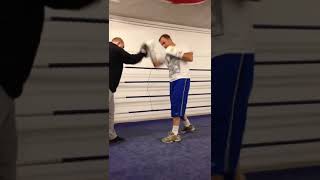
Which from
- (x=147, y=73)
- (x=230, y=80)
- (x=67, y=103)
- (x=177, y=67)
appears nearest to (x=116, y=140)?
(x=177, y=67)

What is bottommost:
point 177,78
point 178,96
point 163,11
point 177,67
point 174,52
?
point 178,96

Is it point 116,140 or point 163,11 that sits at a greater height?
point 163,11

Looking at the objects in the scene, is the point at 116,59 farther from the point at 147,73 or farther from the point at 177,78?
the point at 147,73

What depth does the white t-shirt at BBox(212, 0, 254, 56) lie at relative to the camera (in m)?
1.52

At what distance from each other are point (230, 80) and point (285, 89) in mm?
312

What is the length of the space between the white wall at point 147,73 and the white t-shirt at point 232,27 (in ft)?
14.3

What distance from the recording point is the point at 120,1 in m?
5.14

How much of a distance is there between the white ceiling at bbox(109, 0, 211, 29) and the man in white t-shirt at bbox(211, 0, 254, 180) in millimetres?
3596

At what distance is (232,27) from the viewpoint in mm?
1532

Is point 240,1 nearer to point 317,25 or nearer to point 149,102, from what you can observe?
point 317,25

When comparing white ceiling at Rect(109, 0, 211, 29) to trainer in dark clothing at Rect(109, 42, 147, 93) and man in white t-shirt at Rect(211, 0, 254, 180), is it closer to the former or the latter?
trainer in dark clothing at Rect(109, 42, 147, 93)

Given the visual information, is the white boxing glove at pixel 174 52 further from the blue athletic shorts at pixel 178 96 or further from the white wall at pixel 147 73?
the white wall at pixel 147 73

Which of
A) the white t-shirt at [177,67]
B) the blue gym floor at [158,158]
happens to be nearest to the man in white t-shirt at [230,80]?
the blue gym floor at [158,158]

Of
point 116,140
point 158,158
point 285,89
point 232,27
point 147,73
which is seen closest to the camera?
point 232,27
